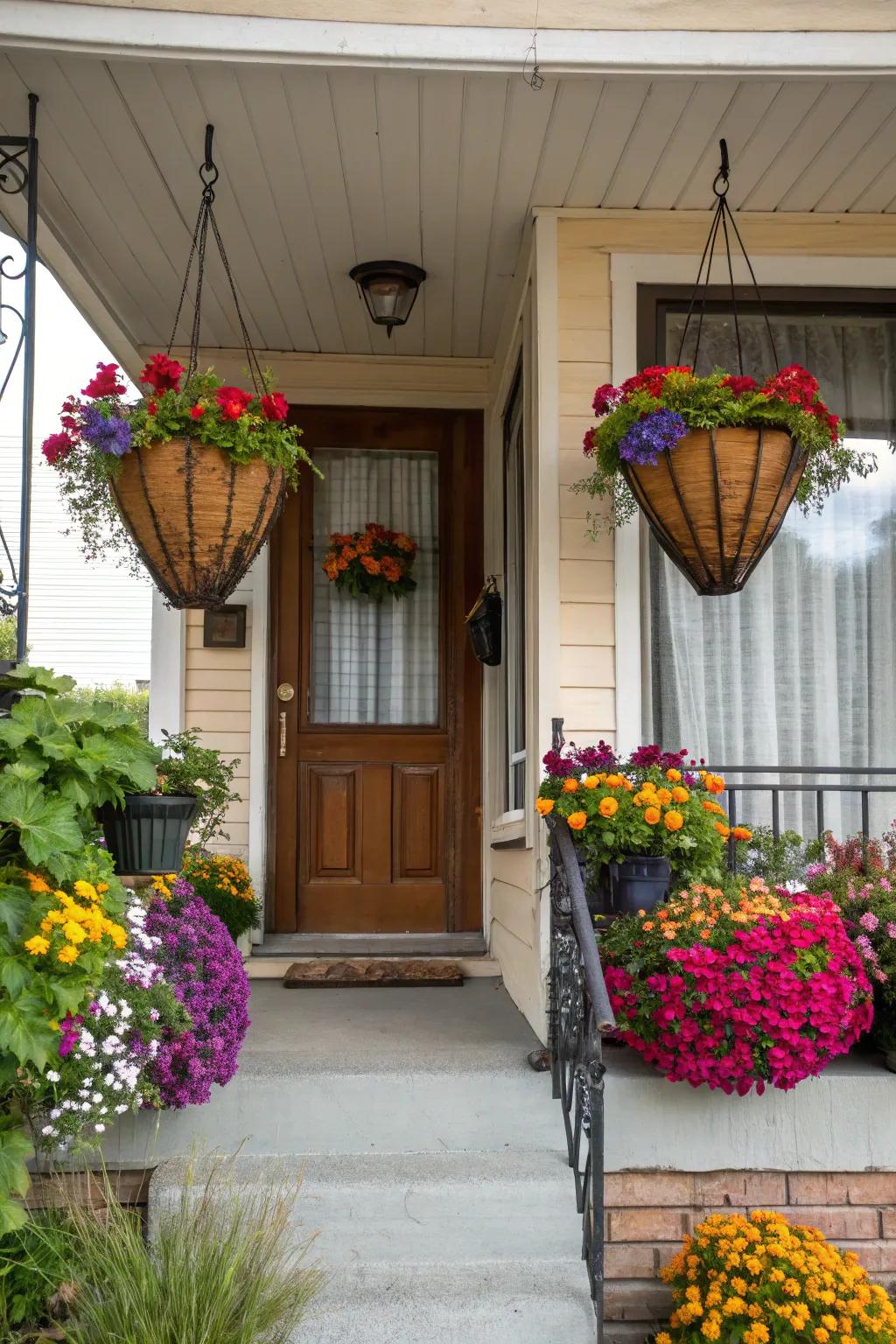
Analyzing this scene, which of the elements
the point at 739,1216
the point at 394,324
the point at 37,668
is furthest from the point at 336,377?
the point at 739,1216

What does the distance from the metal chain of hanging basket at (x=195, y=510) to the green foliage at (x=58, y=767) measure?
51 cm

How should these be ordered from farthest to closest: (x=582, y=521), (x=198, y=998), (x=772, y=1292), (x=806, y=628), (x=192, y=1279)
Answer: (x=806, y=628) < (x=582, y=521) < (x=198, y=998) < (x=772, y=1292) < (x=192, y=1279)

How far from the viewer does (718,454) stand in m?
3.00

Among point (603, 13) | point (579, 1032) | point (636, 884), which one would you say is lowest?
point (579, 1032)

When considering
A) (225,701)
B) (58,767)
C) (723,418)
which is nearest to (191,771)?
(58,767)

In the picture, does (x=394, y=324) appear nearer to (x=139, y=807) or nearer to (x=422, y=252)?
(x=422, y=252)

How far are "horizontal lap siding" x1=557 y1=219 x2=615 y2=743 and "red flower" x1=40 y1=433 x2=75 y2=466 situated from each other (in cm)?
142

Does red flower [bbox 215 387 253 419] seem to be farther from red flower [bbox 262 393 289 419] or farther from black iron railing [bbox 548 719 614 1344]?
black iron railing [bbox 548 719 614 1344]

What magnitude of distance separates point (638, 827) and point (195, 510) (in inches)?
54.2

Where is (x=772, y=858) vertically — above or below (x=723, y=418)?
below

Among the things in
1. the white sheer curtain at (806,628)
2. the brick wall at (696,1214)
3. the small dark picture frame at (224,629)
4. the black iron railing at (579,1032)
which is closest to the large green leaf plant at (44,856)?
the black iron railing at (579,1032)

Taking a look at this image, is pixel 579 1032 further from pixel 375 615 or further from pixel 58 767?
pixel 375 615

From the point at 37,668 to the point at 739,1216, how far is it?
200 centimetres

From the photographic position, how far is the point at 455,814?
193 inches
